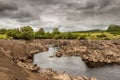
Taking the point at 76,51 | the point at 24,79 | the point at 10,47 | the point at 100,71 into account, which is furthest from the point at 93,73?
the point at 76,51

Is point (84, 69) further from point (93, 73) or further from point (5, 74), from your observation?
point (5, 74)

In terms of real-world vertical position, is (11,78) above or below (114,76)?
above

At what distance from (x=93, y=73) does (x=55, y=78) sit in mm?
21910

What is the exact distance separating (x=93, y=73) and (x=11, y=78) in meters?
41.3

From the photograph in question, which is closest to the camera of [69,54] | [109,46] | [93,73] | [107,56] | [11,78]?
[11,78]

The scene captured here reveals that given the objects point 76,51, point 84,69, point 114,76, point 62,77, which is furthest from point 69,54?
point 62,77

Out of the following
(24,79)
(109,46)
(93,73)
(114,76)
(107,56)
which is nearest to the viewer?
(24,79)

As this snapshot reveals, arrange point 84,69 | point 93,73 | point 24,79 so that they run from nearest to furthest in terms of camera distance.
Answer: point 24,79
point 93,73
point 84,69

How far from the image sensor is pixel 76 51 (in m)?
157

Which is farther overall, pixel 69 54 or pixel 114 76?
pixel 69 54

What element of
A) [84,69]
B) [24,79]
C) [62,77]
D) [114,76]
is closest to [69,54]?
[84,69]

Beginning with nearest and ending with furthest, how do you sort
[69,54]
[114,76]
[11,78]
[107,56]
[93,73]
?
[11,78]
[114,76]
[93,73]
[107,56]
[69,54]

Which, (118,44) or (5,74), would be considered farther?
(118,44)

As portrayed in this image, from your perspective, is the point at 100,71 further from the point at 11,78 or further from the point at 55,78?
the point at 11,78
